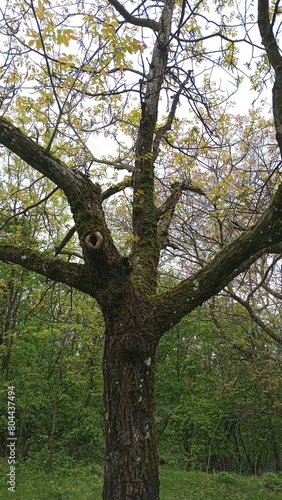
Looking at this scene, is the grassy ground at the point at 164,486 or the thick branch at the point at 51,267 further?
the grassy ground at the point at 164,486

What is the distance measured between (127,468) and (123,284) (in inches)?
45.0

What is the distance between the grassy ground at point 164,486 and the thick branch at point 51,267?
644cm

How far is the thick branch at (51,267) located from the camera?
272cm

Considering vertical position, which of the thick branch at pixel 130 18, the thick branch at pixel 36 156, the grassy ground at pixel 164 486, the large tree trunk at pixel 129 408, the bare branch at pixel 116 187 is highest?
the thick branch at pixel 130 18

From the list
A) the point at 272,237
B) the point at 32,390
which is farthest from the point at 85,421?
the point at 272,237

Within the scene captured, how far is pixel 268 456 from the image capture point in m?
16.8

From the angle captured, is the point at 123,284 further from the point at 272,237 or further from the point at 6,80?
the point at 6,80

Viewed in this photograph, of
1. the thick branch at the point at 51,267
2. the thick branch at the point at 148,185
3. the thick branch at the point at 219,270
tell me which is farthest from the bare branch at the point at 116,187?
the thick branch at the point at 219,270

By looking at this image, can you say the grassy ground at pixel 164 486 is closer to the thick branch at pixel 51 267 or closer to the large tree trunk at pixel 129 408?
the large tree trunk at pixel 129 408

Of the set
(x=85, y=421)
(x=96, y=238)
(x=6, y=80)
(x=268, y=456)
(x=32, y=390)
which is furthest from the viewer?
(x=268, y=456)

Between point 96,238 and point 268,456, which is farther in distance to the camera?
point 268,456

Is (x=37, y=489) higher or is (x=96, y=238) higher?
(x=96, y=238)

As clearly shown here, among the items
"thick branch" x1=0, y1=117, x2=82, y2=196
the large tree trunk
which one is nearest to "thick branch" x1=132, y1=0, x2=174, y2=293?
the large tree trunk

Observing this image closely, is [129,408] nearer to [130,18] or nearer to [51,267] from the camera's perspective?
[51,267]
